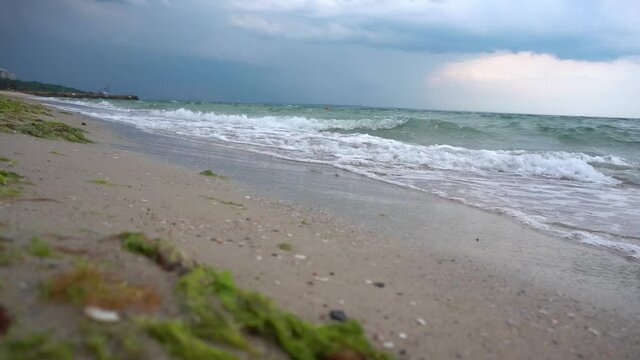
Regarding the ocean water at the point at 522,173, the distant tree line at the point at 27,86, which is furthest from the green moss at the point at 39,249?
the distant tree line at the point at 27,86

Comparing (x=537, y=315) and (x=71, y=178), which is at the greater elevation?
(x=71, y=178)

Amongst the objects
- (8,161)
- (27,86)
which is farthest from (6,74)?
(8,161)

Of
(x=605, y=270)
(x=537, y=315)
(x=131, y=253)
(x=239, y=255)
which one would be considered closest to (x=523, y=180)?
(x=605, y=270)

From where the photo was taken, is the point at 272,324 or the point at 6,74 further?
the point at 6,74

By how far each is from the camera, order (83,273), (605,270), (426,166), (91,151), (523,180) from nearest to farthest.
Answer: (83,273), (605,270), (91,151), (523,180), (426,166)

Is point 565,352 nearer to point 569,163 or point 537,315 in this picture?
point 537,315

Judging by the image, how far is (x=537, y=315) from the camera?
3398 millimetres

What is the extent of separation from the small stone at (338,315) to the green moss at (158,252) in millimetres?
891

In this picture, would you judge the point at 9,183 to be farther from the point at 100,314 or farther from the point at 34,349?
the point at 34,349

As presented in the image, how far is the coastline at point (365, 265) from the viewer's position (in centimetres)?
293

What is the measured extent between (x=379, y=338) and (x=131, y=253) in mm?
1542

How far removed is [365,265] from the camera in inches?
154

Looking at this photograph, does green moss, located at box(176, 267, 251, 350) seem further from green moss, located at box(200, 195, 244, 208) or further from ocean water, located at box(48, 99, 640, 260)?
ocean water, located at box(48, 99, 640, 260)

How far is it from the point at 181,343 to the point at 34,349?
532mm
